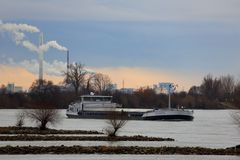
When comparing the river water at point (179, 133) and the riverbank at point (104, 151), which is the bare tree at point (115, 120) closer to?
the river water at point (179, 133)

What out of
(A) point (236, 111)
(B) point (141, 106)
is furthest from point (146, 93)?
(A) point (236, 111)

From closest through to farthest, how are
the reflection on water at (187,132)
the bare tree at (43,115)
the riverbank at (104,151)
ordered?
the riverbank at (104,151), the reflection on water at (187,132), the bare tree at (43,115)

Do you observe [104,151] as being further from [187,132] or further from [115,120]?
[187,132]

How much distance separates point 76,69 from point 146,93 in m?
26.1

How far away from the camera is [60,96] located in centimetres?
18988

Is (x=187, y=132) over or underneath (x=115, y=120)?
underneath
